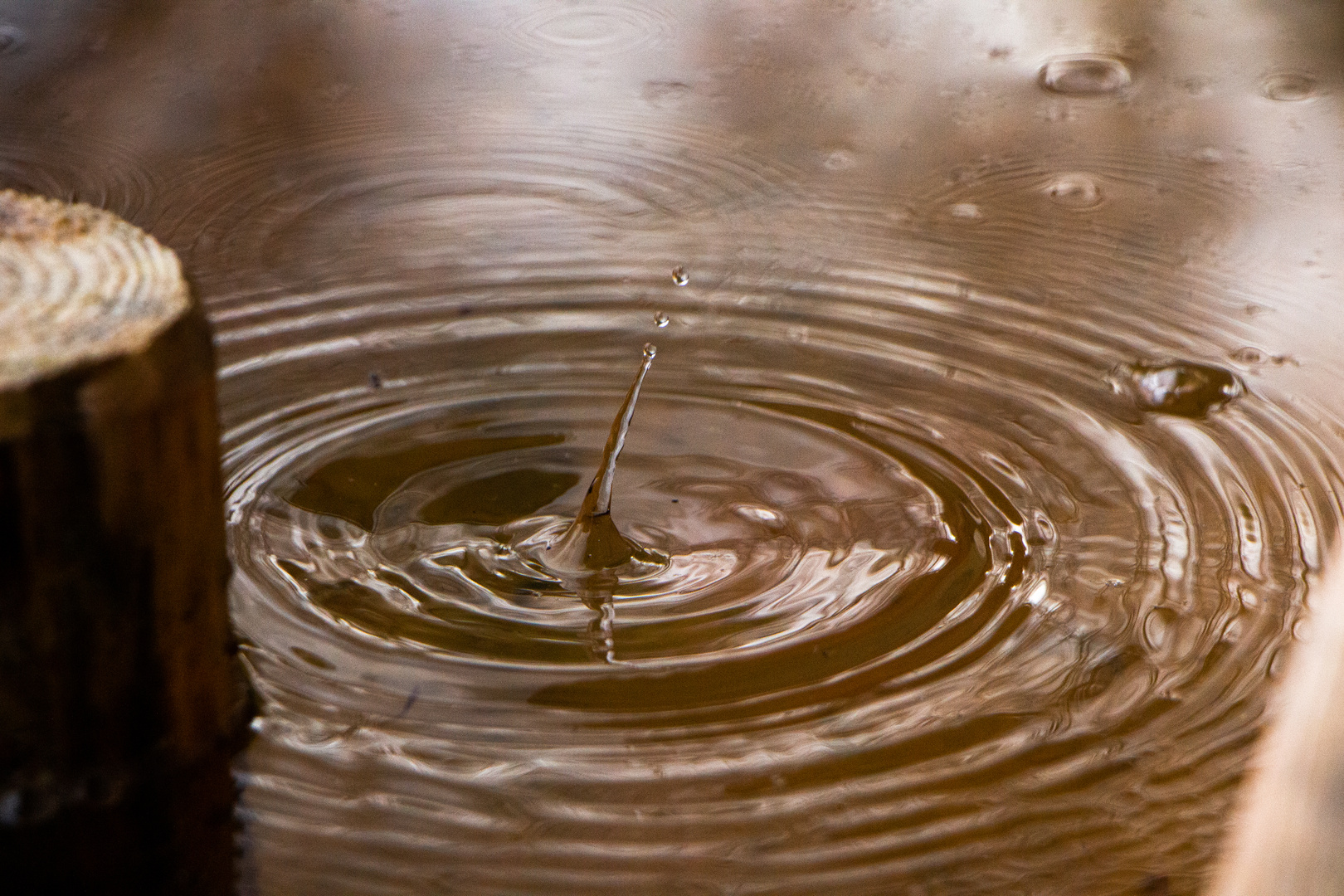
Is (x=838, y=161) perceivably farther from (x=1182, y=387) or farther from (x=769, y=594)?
(x=769, y=594)

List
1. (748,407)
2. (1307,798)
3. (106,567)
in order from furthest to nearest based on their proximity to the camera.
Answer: (748,407) < (106,567) < (1307,798)

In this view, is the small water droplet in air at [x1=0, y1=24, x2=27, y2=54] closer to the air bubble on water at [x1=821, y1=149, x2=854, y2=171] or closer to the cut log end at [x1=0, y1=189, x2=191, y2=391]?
the air bubble on water at [x1=821, y1=149, x2=854, y2=171]

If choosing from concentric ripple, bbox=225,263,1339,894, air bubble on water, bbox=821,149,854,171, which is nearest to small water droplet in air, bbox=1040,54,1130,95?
air bubble on water, bbox=821,149,854,171

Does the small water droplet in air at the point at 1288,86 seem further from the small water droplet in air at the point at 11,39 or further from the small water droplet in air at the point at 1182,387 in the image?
the small water droplet in air at the point at 11,39

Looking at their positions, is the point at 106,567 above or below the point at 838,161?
below

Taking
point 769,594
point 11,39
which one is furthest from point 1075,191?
point 11,39
